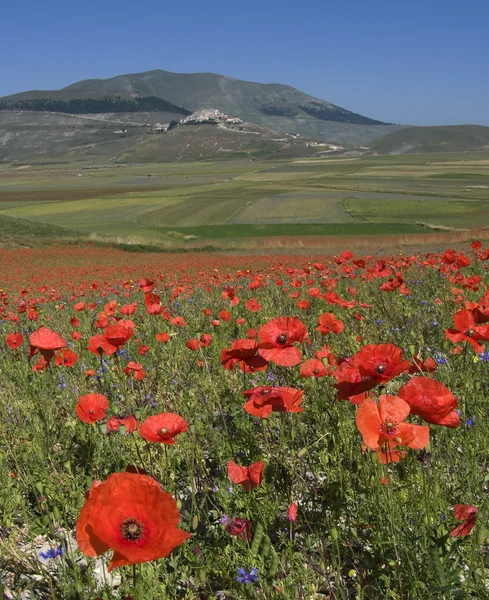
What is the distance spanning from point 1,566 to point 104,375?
2.11m

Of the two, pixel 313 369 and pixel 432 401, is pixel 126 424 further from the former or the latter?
pixel 432 401

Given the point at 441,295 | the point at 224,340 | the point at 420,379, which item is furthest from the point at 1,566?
the point at 441,295

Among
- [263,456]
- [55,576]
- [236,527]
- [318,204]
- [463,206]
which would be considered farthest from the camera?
[318,204]

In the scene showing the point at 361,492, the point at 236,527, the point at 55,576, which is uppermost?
the point at 236,527

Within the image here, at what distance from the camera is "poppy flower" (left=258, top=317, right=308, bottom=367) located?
225cm

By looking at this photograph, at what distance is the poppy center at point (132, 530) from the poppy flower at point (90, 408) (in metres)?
1.12

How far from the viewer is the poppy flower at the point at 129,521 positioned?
1.24 meters

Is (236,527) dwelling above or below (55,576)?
above

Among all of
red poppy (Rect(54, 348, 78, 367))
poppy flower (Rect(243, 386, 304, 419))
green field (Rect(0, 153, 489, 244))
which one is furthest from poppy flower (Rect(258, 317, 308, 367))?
green field (Rect(0, 153, 489, 244))

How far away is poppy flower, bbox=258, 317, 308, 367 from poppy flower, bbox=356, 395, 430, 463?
0.56 m

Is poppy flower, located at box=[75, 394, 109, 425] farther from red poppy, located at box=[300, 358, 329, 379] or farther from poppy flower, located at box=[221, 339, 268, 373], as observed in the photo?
red poppy, located at box=[300, 358, 329, 379]

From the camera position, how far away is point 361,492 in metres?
2.70

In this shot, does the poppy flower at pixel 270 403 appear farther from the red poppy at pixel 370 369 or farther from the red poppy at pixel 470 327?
the red poppy at pixel 470 327

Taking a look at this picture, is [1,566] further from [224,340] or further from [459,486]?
[224,340]
